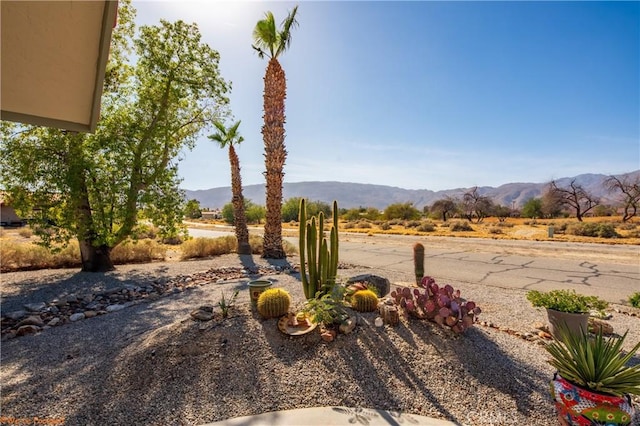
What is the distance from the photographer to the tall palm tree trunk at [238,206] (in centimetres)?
1506

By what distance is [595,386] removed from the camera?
252 centimetres

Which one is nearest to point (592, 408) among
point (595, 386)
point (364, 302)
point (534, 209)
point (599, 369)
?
point (595, 386)

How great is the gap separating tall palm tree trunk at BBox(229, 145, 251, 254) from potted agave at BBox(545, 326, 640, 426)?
13241 mm

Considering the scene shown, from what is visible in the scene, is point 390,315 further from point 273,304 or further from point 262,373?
point 262,373

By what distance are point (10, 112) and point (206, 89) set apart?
33.3 ft

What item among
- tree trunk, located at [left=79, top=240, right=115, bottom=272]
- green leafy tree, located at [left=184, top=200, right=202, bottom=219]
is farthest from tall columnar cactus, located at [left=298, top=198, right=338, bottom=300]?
tree trunk, located at [left=79, top=240, right=115, bottom=272]

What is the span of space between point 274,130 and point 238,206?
453 cm

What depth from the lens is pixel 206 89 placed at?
38.3 ft

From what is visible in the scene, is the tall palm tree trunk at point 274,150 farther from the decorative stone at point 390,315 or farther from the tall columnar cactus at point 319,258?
the decorative stone at point 390,315

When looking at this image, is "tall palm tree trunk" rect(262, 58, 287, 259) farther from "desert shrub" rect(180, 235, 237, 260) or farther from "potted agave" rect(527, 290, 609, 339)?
"potted agave" rect(527, 290, 609, 339)

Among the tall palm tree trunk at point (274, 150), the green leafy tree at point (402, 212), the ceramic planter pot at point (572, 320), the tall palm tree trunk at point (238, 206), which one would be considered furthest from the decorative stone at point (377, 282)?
the green leafy tree at point (402, 212)

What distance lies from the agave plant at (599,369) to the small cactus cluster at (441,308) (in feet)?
4.19

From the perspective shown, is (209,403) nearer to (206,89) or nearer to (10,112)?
(10,112)

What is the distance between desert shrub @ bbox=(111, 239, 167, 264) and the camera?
39.4 feet
